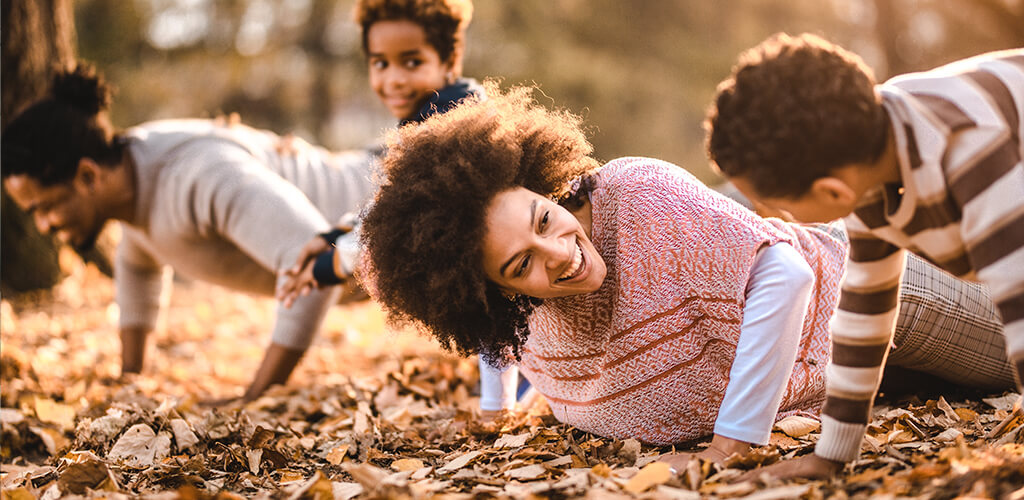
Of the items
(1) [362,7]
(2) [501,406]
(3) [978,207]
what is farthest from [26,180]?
(3) [978,207]

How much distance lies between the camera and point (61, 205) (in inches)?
156

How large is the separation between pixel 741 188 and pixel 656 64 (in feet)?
39.2

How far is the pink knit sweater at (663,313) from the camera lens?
2.23 m

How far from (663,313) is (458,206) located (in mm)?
664

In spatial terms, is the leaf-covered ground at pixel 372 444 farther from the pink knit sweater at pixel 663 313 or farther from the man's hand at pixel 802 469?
the pink knit sweater at pixel 663 313

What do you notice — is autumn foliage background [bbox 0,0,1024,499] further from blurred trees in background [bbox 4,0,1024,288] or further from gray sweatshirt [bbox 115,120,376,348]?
gray sweatshirt [bbox 115,120,376,348]

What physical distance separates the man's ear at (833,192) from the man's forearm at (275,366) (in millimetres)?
2812

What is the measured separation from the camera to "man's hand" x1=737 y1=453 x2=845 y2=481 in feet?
6.25

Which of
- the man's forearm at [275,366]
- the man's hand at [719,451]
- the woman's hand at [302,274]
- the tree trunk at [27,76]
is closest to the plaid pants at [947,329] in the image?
the man's hand at [719,451]

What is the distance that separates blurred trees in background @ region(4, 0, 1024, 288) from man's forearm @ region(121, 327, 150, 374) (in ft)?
26.7

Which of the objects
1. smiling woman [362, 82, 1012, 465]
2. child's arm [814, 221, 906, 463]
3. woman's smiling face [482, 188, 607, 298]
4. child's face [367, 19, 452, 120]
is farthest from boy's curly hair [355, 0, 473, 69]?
child's arm [814, 221, 906, 463]

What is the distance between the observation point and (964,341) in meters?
2.77

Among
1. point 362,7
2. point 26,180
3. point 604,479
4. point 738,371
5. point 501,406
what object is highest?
point 362,7

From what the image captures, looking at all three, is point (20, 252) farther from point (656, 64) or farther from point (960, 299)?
point (656, 64)
